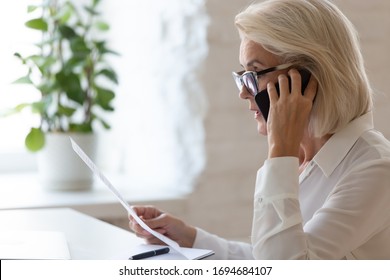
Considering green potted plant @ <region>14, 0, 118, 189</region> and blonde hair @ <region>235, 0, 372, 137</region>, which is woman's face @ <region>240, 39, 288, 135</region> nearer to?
blonde hair @ <region>235, 0, 372, 137</region>

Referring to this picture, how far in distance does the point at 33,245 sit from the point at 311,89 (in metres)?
0.54

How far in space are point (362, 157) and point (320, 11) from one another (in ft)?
0.84

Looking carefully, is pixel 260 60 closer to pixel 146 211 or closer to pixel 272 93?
→ pixel 272 93

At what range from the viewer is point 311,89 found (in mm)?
1327

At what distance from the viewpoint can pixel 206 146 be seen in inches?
87.7

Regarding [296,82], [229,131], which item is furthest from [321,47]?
[229,131]

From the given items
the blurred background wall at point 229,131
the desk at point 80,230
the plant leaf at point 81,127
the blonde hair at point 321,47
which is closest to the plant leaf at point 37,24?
the plant leaf at point 81,127

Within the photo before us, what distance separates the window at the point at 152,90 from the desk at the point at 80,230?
0.58 metres

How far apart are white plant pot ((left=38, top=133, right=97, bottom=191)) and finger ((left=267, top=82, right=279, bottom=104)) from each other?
1.06 m

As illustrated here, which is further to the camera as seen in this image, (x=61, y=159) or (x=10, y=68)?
(x=10, y=68)

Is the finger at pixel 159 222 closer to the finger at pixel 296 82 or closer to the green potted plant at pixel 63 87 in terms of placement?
the finger at pixel 296 82

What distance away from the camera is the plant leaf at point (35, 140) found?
225 cm
